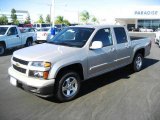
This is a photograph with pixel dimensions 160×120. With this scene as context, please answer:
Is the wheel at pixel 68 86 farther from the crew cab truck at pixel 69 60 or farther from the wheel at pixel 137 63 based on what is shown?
the wheel at pixel 137 63

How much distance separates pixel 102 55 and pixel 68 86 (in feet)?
4.53

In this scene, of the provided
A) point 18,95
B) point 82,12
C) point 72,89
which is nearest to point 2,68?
point 18,95

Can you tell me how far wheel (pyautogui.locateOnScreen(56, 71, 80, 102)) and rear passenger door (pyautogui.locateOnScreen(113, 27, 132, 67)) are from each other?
1844 mm

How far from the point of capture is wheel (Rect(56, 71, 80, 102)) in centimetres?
506

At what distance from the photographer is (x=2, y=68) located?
892cm

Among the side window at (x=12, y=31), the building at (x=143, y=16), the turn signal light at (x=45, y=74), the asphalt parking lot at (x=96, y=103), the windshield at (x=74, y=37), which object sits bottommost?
the asphalt parking lot at (x=96, y=103)

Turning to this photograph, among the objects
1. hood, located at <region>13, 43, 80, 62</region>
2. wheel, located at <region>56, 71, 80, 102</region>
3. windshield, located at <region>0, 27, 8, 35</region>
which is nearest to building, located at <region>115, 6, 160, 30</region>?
windshield, located at <region>0, 27, 8, 35</region>

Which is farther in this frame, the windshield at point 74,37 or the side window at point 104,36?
the side window at point 104,36

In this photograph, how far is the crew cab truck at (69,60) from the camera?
477 centimetres

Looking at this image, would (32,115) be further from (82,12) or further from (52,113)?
(82,12)

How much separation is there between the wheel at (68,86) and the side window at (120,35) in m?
2.12

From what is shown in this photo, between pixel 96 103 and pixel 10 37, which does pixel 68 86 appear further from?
pixel 10 37

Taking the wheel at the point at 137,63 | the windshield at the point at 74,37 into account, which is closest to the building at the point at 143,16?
the wheel at the point at 137,63

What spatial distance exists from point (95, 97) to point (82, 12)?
90904 millimetres
